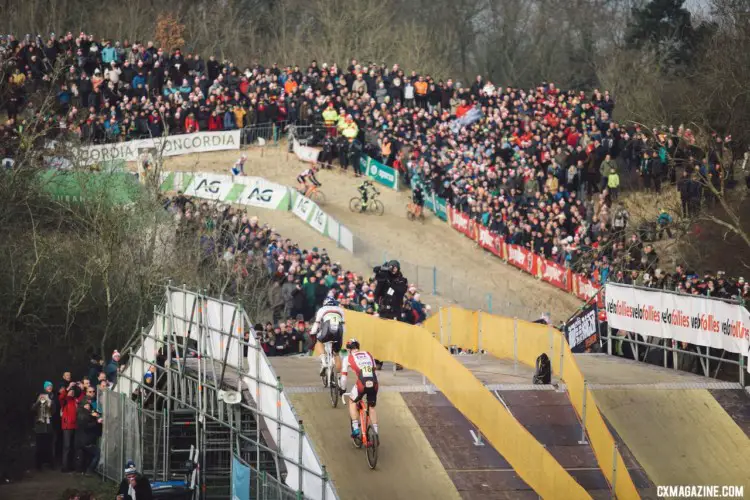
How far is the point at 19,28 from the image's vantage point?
229 ft

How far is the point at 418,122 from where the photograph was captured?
4972cm

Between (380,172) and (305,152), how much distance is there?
274 cm

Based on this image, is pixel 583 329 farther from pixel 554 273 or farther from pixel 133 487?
pixel 133 487

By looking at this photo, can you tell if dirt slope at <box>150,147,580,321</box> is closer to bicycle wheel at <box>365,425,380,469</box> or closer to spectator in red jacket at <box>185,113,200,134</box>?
spectator in red jacket at <box>185,113,200,134</box>

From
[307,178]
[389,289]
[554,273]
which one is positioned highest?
[307,178]

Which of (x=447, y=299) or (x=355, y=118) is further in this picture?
(x=355, y=118)

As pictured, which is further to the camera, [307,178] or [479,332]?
[307,178]

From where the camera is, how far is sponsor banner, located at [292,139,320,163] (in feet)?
164

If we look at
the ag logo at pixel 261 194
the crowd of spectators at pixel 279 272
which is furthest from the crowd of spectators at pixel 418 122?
the crowd of spectators at pixel 279 272

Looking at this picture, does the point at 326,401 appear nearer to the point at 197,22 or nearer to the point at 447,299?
the point at 447,299

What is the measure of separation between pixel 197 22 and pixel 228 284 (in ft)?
138

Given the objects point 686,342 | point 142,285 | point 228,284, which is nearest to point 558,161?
point 228,284

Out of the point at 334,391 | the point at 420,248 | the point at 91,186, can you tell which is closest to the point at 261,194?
the point at 420,248

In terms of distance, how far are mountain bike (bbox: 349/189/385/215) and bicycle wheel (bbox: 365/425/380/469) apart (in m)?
26.1
